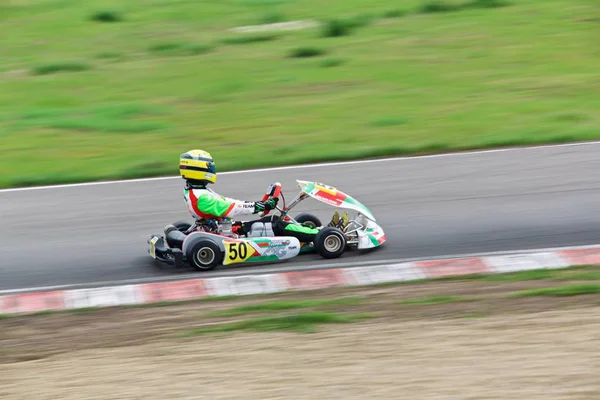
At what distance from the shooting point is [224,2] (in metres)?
27.8

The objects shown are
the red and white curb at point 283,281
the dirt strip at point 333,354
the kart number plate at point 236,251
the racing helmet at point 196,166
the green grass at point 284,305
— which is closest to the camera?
the dirt strip at point 333,354

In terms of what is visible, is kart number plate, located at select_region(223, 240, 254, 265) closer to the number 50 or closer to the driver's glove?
the number 50

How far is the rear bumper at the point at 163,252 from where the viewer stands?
1172 centimetres

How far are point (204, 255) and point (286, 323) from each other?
234 centimetres

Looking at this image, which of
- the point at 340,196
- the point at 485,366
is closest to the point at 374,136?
the point at 340,196

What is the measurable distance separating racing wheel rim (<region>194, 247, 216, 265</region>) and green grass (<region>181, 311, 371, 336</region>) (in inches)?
75.9

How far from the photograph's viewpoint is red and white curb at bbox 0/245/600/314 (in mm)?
11047

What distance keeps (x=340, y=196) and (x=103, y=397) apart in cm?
480

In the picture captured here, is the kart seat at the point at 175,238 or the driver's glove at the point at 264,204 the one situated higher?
the driver's glove at the point at 264,204

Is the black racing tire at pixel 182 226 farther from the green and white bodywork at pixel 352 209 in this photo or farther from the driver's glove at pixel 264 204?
the green and white bodywork at pixel 352 209

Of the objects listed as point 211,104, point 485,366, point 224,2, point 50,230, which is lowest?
point 485,366

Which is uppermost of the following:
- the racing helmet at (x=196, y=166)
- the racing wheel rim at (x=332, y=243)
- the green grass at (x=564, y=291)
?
the racing helmet at (x=196, y=166)

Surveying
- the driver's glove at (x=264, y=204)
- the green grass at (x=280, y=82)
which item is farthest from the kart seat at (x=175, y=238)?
the green grass at (x=280, y=82)

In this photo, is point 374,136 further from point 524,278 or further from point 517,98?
point 524,278
